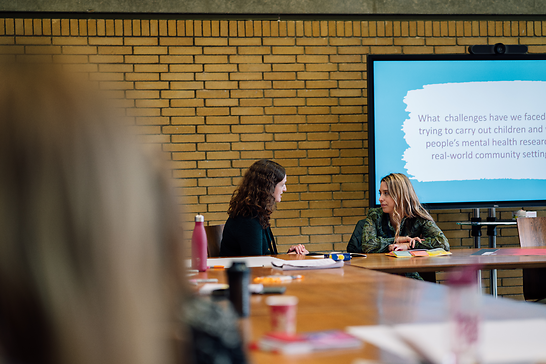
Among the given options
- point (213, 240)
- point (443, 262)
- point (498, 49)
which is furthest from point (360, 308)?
point (498, 49)

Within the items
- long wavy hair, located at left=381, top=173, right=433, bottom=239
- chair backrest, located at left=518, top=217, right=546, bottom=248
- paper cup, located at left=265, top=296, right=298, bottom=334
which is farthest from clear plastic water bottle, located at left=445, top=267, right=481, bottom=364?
chair backrest, located at left=518, top=217, right=546, bottom=248

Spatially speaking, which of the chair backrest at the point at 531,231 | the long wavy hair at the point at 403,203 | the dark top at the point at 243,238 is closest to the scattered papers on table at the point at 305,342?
the dark top at the point at 243,238

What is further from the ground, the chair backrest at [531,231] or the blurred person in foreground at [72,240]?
the blurred person in foreground at [72,240]

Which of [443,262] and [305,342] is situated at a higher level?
[305,342]

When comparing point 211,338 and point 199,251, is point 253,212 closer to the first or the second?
point 199,251

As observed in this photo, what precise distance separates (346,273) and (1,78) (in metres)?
1.81

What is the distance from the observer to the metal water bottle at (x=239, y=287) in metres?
1.23

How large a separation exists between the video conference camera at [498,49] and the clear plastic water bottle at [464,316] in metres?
4.06

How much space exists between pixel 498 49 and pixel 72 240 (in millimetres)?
4591

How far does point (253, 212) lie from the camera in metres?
3.05

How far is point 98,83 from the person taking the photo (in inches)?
20.1

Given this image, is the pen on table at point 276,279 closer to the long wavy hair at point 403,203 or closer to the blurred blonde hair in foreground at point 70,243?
the blurred blonde hair in foreground at point 70,243

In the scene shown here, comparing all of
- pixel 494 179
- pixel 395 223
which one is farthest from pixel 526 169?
pixel 395 223

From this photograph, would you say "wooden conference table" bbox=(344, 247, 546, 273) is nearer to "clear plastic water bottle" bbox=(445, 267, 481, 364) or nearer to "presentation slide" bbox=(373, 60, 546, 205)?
"presentation slide" bbox=(373, 60, 546, 205)
